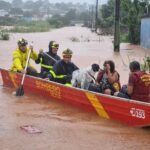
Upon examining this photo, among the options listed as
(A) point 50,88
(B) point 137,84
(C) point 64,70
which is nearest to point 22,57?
(A) point 50,88

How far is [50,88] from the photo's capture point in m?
11.0

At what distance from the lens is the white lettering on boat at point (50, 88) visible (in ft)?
35.2

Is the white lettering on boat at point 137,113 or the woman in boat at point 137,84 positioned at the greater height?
the woman in boat at point 137,84

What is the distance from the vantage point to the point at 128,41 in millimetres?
36250

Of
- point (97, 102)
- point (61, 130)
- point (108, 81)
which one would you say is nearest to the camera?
point (61, 130)

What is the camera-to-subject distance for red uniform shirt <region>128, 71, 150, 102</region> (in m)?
8.59

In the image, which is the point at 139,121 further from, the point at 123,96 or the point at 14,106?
the point at 14,106

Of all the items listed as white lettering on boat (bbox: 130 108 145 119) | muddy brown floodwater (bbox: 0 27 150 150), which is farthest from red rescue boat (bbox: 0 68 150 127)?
muddy brown floodwater (bbox: 0 27 150 150)

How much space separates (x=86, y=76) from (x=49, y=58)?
2263 mm

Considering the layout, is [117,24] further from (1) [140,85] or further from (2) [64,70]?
(1) [140,85]

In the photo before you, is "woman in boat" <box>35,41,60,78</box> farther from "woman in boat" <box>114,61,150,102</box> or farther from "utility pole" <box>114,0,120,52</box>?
"utility pole" <box>114,0,120,52</box>

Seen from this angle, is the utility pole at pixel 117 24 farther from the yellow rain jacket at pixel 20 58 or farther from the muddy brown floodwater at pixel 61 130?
the muddy brown floodwater at pixel 61 130

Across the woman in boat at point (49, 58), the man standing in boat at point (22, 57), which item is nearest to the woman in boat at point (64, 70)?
the woman in boat at point (49, 58)

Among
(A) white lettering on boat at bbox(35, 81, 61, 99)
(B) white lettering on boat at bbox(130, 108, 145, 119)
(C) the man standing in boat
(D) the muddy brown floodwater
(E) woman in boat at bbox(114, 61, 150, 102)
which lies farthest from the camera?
(C) the man standing in boat
